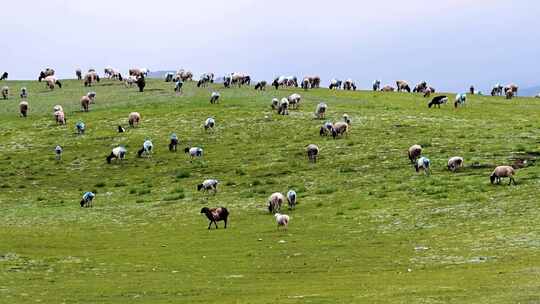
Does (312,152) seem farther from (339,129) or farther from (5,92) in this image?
(5,92)

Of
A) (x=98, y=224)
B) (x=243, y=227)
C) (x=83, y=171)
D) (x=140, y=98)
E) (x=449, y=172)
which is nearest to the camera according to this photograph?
(x=243, y=227)

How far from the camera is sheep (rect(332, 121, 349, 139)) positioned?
70.4 m

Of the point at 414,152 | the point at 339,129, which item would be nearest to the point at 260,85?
Result: the point at 339,129

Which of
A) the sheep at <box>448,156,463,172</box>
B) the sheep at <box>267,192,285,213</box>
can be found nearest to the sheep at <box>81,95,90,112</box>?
the sheep at <box>267,192,285,213</box>

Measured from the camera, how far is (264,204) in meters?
51.0

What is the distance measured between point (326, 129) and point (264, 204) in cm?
2184

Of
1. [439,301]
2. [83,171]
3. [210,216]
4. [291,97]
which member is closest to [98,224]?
[210,216]

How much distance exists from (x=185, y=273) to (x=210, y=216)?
1278 cm

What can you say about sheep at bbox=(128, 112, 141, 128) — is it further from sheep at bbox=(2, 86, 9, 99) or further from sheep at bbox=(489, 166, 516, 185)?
sheep at bbox=(489, 166, 516, 185)

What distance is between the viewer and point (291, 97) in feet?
274

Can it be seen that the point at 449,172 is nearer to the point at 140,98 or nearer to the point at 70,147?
the point at 70,147

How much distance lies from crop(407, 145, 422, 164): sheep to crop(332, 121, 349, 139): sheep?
1138 cm

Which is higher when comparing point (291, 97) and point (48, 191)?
point (291, 97)

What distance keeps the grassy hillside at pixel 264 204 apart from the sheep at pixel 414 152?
4.51 feet
